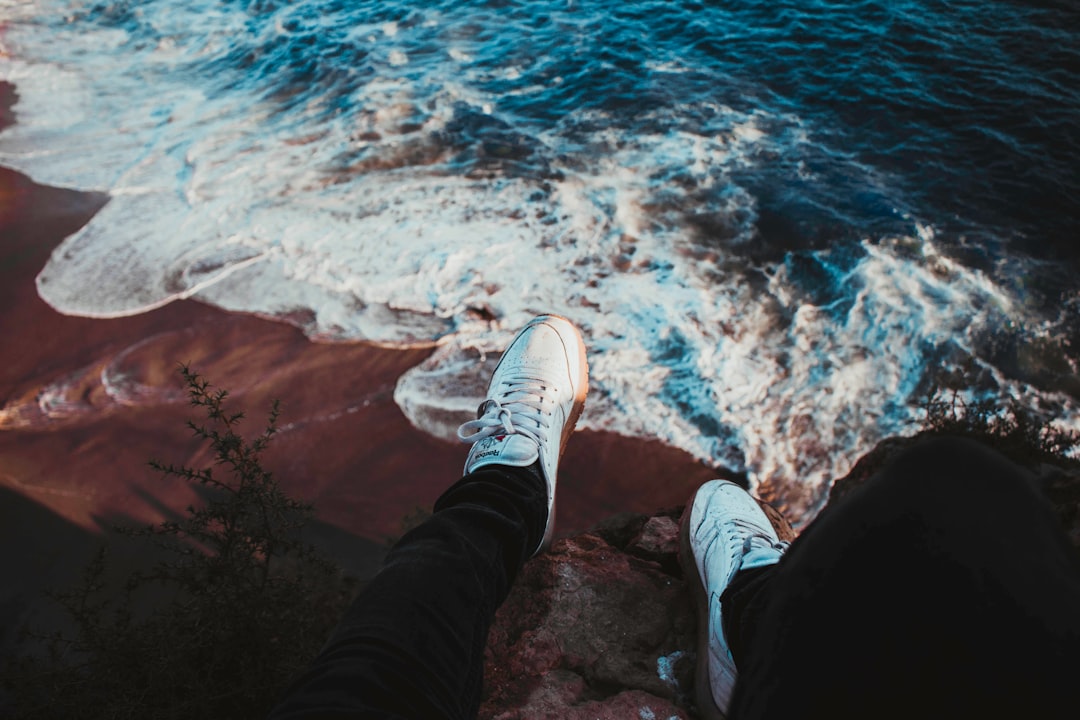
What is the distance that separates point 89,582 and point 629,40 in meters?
7.95

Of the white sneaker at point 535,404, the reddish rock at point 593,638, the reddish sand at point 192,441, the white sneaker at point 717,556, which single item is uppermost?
the white sneaker at point 535,404

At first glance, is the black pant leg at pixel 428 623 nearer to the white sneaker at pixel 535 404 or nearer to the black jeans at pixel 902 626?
the black jeans at pixel 902 626

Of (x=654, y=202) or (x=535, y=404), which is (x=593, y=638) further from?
(x=654, y=202)

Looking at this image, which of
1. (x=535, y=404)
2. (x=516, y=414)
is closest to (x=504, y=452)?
(x=516, y=414)

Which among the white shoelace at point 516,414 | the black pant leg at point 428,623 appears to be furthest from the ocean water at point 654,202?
the black pant leg at point 428,623

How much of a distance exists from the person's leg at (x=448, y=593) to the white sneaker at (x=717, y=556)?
1.71 feet

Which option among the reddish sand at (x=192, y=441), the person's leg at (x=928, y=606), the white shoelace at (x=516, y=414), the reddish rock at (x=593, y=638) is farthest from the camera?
the reddish sand at (x=192, y=441)

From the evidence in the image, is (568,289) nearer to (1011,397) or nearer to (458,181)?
(458,181)

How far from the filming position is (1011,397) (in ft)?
10.2

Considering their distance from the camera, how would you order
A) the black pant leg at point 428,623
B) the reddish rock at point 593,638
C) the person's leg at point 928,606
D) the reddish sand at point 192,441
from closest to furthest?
the person's leg at point 928,606
the black pant leg at point 428,623
the reddish rock at point 593,638
the reddish sand at point 192,441

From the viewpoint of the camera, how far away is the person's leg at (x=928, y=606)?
729mm

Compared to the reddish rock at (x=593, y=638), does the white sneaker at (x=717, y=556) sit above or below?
above

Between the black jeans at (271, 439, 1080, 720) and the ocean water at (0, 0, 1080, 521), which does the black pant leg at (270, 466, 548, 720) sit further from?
the ocean water at (0, 0, 1080, 521)

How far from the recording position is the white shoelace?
210 cm
